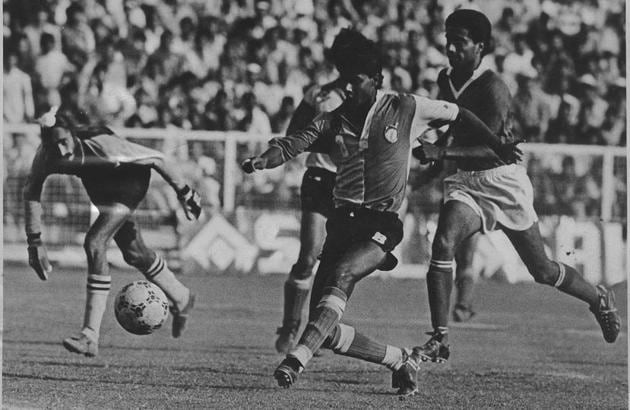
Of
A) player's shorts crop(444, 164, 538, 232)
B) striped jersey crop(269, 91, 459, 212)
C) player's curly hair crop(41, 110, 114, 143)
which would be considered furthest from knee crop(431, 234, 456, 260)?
player's curly hair crop(41, 110, 114, 143)

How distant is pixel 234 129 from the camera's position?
51.5ft

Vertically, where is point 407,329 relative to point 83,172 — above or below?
below

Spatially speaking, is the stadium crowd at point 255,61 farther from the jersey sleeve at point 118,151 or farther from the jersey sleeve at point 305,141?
the jersey sleeve at point 305,141

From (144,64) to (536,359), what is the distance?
773 cm

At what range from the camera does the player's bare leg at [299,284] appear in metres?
9.27

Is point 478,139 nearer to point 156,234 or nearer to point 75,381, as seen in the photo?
point 75,381

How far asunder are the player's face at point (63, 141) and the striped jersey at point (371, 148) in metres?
2.13

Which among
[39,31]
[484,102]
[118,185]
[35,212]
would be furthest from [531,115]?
[35,212]


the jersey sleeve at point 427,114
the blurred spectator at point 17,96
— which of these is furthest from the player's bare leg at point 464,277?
the blurred spectator at point 17,96

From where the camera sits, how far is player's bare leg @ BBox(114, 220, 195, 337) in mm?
9133

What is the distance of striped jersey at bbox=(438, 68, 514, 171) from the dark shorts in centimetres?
117

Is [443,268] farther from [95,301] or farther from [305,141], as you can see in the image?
[95,301]

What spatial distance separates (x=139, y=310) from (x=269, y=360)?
122 centimetres

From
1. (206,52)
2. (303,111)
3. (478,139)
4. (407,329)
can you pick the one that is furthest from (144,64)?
(478,139)
